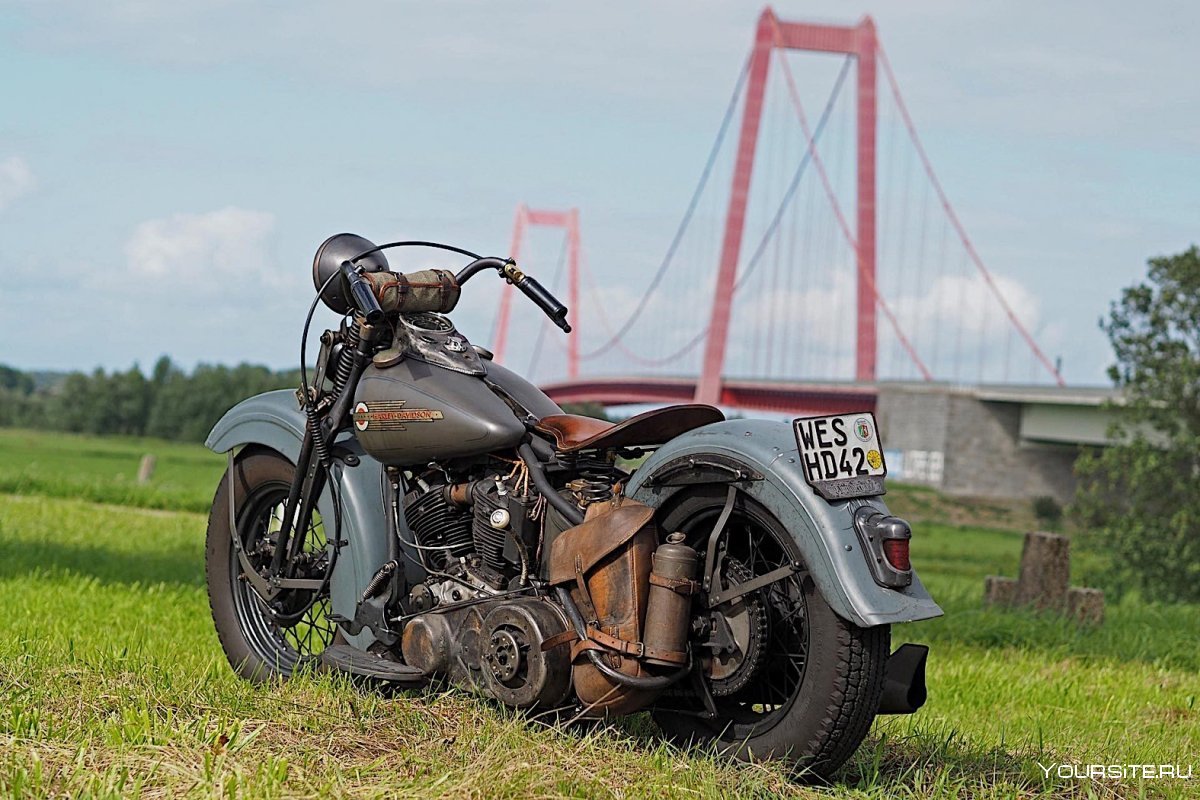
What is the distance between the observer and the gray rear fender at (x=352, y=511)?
14.3ft

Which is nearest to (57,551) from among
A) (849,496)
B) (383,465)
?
(383,465)

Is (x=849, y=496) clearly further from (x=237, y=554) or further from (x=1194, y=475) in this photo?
(x=1194, y=475)

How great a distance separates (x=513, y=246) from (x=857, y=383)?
2664 centimetres

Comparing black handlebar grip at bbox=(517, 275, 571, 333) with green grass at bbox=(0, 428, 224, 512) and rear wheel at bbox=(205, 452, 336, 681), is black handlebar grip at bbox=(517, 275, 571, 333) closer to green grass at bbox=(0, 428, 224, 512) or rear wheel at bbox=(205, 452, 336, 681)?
rear wheel at bbox=(205, 452, 336, 681)

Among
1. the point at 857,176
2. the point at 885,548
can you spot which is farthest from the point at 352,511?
the point at 857,176

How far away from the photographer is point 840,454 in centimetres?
358

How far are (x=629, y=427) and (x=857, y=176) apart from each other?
42.5 metres

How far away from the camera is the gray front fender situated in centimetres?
341

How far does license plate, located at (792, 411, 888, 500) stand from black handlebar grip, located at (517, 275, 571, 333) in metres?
0.91

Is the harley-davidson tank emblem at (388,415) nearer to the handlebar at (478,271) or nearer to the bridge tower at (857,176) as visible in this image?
the handlebar at (478,271)

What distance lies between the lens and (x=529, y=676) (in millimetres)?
3746

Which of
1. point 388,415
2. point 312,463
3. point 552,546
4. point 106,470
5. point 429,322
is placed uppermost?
point 429,322

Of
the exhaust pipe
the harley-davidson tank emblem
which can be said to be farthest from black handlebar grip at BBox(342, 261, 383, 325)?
the exhaust pipe

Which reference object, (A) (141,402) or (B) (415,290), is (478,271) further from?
(A) (141,402)
